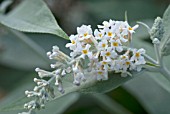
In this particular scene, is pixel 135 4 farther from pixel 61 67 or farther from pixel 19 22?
pixel 61 67

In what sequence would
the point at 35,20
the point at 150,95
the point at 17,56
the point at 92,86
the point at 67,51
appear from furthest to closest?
the point at 17,56
the point at 67,51
the point at 150,95
the point at 35,20
the point at 92,86

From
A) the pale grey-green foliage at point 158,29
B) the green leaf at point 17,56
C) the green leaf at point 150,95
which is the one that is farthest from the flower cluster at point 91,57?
the green leaf at point 17,56

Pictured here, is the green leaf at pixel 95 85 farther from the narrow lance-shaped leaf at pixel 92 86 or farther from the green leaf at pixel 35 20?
the green leaf at pixel 35 20

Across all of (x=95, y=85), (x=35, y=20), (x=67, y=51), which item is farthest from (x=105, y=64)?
(x=67, y=51)

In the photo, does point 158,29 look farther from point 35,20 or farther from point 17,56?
point 17,56

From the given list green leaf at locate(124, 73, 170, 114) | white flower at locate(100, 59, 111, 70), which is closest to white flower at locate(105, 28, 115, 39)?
white flower at locate(100, 59, 111, 70)

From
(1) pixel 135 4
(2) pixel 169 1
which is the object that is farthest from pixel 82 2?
(2) pixel 169 1

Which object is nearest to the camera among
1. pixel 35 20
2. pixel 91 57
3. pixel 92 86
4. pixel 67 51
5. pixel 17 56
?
pixel 91 57

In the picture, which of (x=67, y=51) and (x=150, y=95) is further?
(x=67, y=51)
